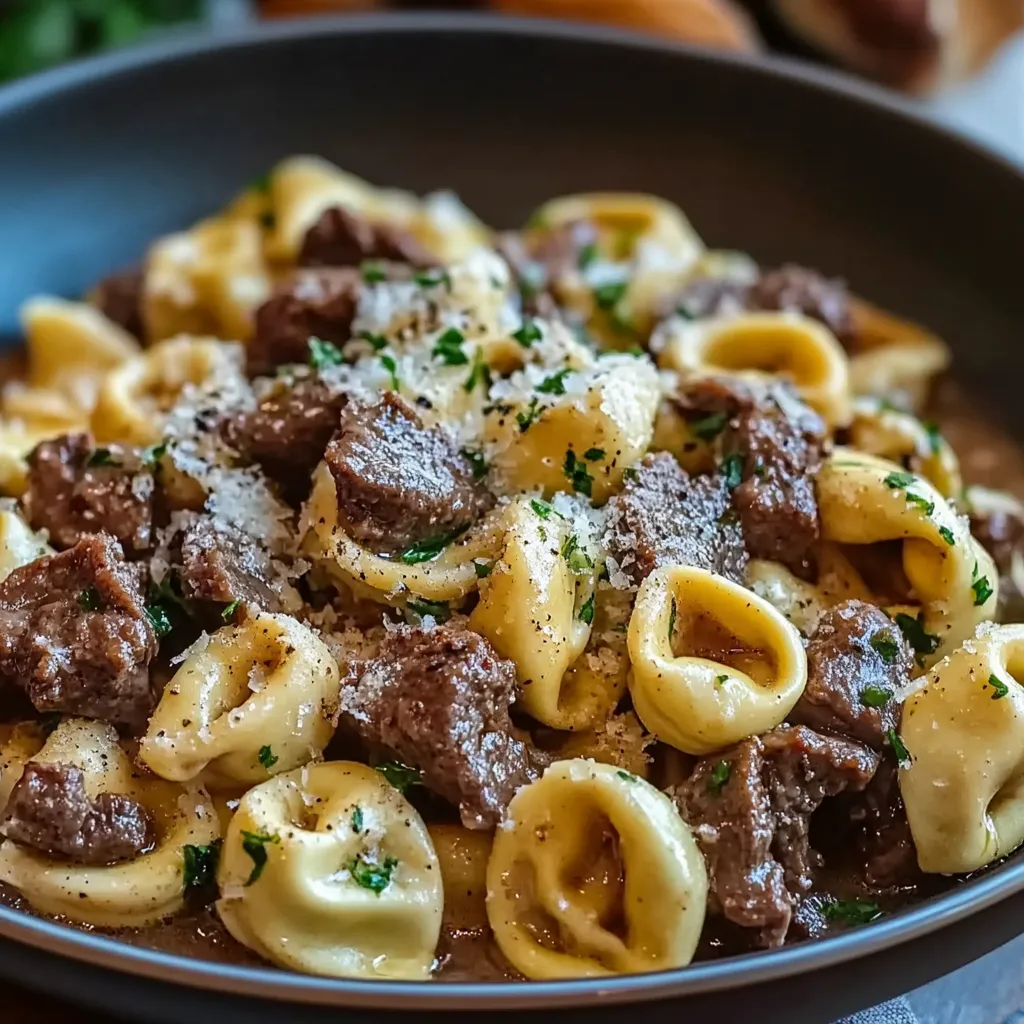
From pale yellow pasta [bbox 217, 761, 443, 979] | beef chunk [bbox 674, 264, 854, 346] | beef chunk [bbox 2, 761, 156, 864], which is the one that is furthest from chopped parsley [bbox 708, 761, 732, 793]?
beef chunk [bbox 674, 264, 854, 346]

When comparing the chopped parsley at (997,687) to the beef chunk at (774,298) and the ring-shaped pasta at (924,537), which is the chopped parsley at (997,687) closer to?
the ring-shaped pasta at (924,537)

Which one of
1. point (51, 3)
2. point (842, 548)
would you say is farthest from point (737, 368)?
point (51, 3)

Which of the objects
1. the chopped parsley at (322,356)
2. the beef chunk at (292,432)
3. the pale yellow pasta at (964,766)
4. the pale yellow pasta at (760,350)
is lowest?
the beef chunk at (292,432)

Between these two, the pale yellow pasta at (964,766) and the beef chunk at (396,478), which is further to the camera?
the beef chunk at (396,478)

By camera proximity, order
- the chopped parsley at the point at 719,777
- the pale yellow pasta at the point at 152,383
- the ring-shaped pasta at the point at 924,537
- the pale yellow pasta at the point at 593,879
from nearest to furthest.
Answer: the pale yellow pasta at the point at 593,879, the chopped parsley at the point at 719,777, the ring-shaped pasta at the point at 924,537, the pale yellow pasta at the point at 152,383

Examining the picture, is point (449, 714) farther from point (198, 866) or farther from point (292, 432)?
point (292, 432)

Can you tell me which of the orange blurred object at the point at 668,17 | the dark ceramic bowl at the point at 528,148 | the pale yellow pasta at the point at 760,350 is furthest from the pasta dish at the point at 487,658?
the orange blurred object at the point at 668,17

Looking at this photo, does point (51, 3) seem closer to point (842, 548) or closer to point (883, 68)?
point (883, 68)
